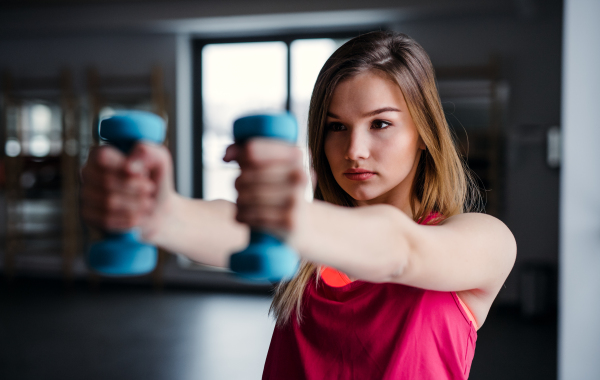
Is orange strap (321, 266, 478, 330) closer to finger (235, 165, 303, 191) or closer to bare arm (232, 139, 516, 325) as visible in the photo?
bare arm (232, 139, 516, 325)

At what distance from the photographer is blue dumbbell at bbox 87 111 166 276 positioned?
0.40 meters

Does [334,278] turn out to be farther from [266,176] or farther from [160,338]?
[160,338]

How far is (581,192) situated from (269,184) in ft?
7.71

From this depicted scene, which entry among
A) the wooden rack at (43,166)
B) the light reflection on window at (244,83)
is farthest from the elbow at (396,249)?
the wooden rack at (43,166)

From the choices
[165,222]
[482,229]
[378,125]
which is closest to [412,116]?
[378,125]

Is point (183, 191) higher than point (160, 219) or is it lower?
lower

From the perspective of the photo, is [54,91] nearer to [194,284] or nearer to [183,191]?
[183,191]

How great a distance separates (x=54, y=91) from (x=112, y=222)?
635 centimetres

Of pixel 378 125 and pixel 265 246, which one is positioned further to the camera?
pixel 378 125

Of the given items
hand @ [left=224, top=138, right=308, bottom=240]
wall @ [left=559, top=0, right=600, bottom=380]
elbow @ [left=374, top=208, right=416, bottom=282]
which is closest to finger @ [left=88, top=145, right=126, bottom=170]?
hand @ [left=224, top=138, right=308, bottom=240]

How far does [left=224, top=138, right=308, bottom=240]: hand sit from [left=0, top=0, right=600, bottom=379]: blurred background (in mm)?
2317

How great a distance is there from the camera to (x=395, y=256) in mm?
576

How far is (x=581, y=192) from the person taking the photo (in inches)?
88.3

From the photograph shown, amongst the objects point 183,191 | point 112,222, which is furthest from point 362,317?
point 183,191
